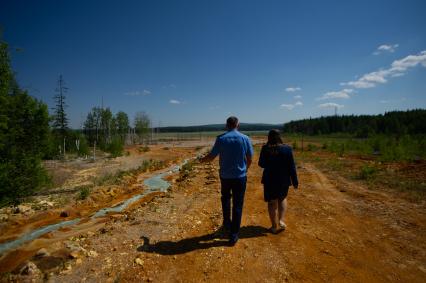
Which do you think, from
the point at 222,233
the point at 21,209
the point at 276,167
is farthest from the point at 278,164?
the point at 21,209

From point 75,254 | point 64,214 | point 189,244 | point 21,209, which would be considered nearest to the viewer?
point 75,254

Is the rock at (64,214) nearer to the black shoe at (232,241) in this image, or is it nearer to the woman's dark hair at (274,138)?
the black shoe at (232,241)

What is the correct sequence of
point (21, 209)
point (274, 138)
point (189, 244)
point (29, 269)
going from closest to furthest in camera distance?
point (29, 269), point (189, 244), point (274, 138), point (21, 209)

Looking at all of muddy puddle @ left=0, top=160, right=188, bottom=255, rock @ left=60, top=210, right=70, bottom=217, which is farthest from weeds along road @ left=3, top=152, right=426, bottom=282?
rock @ left=60, top=210, right=70, bottom=217

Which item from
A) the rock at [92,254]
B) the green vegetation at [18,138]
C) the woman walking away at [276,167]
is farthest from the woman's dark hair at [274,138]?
the green vegetation at [18,138]

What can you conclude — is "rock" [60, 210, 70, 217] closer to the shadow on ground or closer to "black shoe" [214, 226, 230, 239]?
the shadow on ground

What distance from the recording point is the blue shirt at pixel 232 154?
13.7 feet

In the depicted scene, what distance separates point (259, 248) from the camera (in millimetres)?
4316

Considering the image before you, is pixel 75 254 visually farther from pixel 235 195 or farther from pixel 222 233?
pixel 235 195

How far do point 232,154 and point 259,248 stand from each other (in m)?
1.69

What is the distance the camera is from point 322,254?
13.9 ft

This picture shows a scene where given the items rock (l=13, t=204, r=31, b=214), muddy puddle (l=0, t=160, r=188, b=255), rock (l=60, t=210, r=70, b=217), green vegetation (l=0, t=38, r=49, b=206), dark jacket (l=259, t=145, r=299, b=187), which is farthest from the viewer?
rock (l=13, t=204, r=31, b=214)

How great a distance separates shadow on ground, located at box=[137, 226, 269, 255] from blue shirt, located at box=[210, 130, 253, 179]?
1.27m

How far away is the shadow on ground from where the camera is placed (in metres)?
4.32
